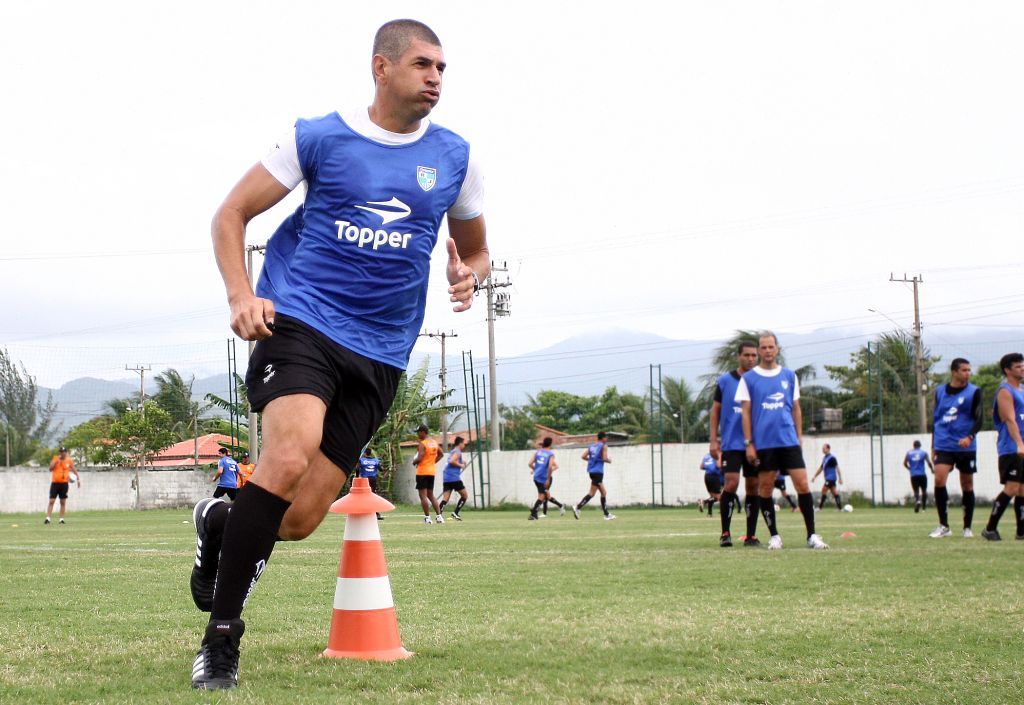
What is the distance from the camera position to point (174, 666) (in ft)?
13.4

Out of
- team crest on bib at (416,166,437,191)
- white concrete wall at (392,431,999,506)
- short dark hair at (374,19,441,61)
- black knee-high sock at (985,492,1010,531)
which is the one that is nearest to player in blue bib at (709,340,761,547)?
black knee-high sock at (985,492,1010,531)

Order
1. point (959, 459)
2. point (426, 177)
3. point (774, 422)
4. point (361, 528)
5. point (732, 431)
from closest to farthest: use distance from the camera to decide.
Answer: point (426, 177)
point (361, 528)
point (774, 422)
point (732, 431)
point (959, 459)

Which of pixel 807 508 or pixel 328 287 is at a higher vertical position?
pixel 328 287

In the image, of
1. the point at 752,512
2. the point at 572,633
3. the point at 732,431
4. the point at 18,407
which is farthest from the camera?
the point at 18,407

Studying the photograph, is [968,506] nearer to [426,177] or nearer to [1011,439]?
[1011,439]

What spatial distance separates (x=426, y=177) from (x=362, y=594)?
1540mm

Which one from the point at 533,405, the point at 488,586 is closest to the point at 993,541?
the point at 488,586

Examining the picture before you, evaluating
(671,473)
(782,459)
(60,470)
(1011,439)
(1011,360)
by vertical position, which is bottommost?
(671,473)

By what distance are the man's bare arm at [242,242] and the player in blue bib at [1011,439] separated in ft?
34.0

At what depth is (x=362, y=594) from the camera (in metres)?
4.47

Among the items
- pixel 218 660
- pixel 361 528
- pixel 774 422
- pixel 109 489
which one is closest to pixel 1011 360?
pixel 774 422

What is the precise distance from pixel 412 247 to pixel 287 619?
2.13 metres

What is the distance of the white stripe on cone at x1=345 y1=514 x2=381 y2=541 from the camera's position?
471cm

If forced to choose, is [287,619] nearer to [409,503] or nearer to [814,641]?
[814,641]
